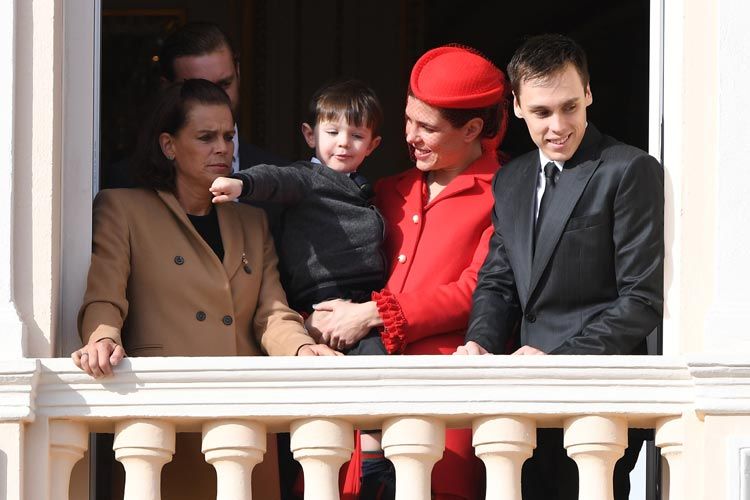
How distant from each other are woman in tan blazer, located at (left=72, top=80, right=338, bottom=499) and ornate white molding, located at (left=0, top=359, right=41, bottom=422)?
0.39 meters

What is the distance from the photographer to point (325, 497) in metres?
5.78

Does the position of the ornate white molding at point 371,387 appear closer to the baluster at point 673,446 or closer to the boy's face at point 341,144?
the baluster at point 673,446

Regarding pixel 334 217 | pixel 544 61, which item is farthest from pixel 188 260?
pixel 544 61

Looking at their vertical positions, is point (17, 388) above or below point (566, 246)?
below

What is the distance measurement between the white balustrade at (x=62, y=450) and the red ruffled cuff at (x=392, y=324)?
38.8 inches

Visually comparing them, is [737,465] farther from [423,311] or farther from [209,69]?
[209,69]

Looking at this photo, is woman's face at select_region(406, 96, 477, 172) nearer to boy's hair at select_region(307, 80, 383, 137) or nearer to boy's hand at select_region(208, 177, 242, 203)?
boy's hair at select_region(307, 80, 383, 137)

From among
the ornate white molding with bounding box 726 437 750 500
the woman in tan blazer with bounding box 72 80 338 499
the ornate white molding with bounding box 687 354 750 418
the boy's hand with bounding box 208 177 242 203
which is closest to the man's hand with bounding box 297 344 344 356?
the woman in tan blazer with bounding box 72 80 338 499

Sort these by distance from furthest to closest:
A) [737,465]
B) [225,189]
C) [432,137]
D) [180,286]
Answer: [432,137], [180,286], [225,189], [737,465]

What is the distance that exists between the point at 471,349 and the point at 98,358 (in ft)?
3.46

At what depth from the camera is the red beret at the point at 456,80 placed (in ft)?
21.5

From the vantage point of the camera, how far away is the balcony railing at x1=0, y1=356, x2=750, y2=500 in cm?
577

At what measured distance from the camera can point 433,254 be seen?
6.51m

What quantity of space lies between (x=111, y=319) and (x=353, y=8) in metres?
3.77
